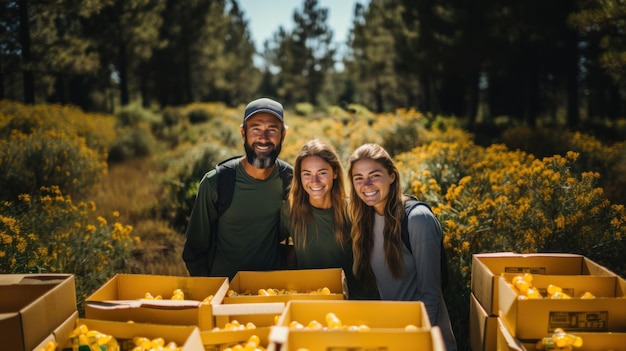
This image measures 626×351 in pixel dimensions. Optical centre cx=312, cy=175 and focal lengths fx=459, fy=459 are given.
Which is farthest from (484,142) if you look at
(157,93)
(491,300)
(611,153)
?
(157,93)

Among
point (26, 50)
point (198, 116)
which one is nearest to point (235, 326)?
point (26, 50)

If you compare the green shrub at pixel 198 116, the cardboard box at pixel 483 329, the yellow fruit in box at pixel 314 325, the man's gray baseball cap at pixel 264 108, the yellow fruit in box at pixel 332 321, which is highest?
the green shrub at pixel 198 116

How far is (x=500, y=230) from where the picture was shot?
370cm

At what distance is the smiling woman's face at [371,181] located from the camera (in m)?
2.59

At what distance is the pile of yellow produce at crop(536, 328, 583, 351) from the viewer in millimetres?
1799

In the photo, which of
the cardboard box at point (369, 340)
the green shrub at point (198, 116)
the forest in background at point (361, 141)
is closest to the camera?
the cardboard box at point (369, 340)

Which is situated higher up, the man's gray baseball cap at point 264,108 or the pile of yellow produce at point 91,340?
the man's gray baseball cap at point 264,108

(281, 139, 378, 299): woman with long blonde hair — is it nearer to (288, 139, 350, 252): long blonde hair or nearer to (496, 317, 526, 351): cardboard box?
(288, 139, 350, 252): long blonde hair

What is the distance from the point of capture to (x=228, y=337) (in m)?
1.77

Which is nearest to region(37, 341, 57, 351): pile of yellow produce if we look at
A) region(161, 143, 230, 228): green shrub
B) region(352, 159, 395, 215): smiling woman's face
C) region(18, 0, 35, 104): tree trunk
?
region(352, 159, 395, 215): smiling woman's face

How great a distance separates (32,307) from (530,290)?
6.81 feet

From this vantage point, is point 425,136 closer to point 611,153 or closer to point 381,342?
point 611,153

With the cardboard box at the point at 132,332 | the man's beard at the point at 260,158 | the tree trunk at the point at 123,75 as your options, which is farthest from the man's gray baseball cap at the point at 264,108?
the tree trunk at the point at 123,75

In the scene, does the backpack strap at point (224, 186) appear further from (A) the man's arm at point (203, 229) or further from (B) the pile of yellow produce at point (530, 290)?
(B) the pile of yellow produce at point (530, 290)
